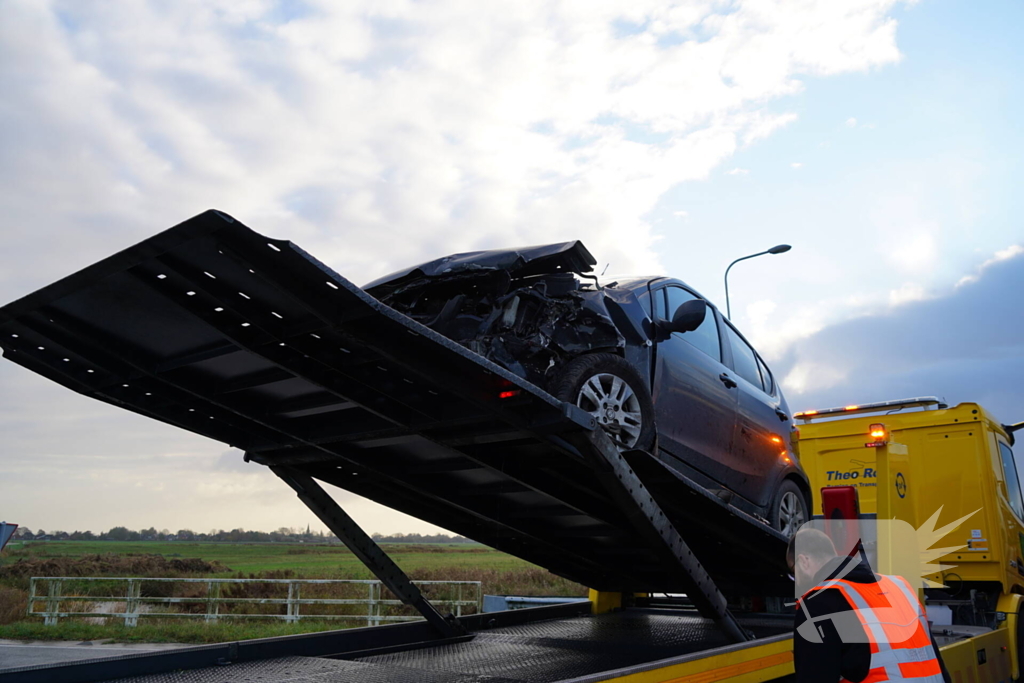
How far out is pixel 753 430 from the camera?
5.99 m

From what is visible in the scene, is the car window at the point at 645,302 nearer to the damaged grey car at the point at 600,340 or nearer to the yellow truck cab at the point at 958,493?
the damaged grey car at the point at 600,340

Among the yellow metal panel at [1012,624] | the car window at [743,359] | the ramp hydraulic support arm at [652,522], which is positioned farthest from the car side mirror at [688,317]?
the yellow metal panel at [1012,624]

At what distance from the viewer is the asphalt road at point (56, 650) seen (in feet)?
39.1

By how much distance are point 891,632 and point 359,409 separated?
101 inches

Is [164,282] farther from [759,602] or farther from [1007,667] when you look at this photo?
[1007,667]

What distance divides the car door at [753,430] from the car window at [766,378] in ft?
0.04

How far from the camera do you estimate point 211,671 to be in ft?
13.1

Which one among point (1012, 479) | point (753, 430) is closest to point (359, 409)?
point (753, 430)

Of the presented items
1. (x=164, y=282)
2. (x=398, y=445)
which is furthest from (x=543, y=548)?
(x=164, y=282)

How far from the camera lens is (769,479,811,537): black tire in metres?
5.97

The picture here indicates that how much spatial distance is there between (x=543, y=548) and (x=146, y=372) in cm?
329

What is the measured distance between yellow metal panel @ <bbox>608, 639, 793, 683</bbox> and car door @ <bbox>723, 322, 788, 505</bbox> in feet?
5.97

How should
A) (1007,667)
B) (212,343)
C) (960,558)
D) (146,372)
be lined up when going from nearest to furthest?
(212,343), (146,372), (1007,667), (960,558)

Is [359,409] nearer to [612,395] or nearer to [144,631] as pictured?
[612,395]
